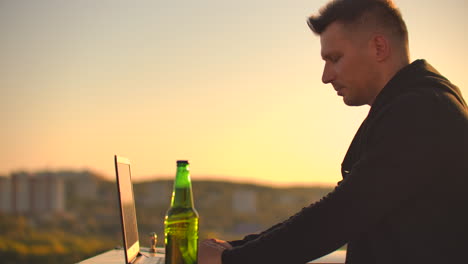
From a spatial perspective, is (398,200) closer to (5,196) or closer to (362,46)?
(362,46)

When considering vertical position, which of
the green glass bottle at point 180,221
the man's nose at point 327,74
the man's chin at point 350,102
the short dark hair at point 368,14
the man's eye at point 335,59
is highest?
the short dark hair at point 368,14

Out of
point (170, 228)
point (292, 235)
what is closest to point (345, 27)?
point (292, 235)

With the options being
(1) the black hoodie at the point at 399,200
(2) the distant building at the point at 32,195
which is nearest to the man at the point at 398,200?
(1) the black hoodie at the point at 399,200

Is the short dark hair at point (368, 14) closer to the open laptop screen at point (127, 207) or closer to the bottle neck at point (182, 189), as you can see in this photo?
the bottle neck at point (182, 189)

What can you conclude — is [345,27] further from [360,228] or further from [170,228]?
[170,228]

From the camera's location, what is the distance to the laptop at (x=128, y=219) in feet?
5.25

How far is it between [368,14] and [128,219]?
98 centimetres

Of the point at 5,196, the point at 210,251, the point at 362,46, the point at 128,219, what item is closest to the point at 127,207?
the point at 128,219

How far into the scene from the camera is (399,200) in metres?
1.05

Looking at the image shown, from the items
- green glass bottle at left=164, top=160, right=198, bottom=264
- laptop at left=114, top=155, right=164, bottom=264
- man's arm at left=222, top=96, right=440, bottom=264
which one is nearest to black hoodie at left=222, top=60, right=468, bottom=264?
man's arm at left=222, top=96, right=440, bottom=264

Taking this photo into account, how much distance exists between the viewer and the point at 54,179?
65.8ft

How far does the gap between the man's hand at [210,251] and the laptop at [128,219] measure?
491 millimetres

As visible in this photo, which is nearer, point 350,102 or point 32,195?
point 350,102

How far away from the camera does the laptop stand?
1.60 metres
